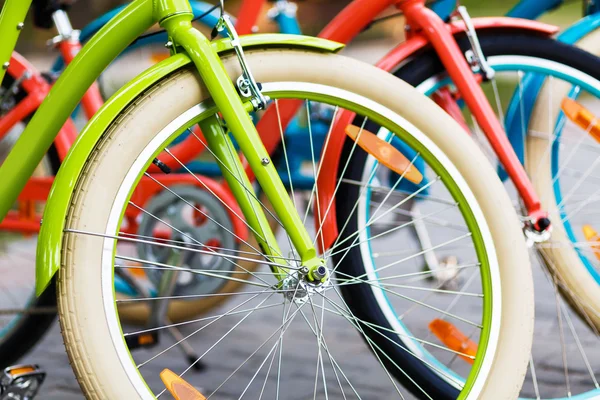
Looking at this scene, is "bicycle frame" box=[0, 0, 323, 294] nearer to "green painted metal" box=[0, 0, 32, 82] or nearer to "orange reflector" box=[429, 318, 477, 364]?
"green painted metal" box=[0, 0, 32, 82]

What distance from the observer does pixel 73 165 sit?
4.68 feet

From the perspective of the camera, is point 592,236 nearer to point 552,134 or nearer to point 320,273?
point 552,134

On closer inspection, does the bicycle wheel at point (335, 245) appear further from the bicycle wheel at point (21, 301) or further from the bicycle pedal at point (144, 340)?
the bicycle wheel at point (21, 301)

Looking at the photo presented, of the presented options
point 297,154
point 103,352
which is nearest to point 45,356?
point 297,154

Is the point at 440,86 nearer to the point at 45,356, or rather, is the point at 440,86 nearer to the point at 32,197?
Answer: the point at 32,197

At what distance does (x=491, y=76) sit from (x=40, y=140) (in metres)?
1.09

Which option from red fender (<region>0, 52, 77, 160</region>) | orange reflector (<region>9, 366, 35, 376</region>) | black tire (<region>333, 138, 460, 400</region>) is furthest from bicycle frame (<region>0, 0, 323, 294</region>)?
red fender (<region>0, 52, 77, 160</region>)

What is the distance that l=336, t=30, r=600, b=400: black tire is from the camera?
193cm

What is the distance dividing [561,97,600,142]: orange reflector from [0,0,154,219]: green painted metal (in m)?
1.19

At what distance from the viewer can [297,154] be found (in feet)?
8.99

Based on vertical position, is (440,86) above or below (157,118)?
above

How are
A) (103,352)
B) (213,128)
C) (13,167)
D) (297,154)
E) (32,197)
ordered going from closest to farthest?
(103,352), (213,128), (13,167), (32,197), (297,154)

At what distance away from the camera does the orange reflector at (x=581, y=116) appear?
2.20 metres

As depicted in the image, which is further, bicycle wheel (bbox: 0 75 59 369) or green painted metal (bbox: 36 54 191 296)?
bicycle wheel (bbox: 0 75 59 369)
